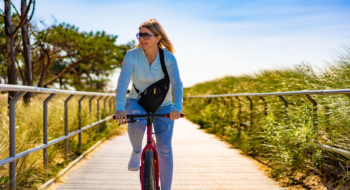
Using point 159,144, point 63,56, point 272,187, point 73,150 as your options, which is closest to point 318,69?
point 272,187

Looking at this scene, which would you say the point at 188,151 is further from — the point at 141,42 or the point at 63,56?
the point at 63,56

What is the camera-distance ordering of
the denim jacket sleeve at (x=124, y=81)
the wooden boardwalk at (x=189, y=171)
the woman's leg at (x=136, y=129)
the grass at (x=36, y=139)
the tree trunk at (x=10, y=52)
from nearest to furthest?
the denim jacket sleeve at (x=124, y=81)
the woman's leg at (x=136, y=129)
the grass at (x=36, y=139)
the wooden boardwalk at (x=189, y=171)
the tree trunk at (x=10, y=52)

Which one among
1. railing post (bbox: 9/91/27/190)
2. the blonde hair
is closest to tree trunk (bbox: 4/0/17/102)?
railing post (bbox: 9/91/27/190)

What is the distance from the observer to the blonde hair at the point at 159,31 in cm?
313

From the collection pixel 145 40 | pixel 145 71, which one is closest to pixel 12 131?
pixel 145 71

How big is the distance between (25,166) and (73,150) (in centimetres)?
249

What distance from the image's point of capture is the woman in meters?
3.01

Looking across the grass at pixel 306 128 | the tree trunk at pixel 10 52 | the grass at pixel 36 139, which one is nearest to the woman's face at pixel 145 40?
the grass at pixel 36 139

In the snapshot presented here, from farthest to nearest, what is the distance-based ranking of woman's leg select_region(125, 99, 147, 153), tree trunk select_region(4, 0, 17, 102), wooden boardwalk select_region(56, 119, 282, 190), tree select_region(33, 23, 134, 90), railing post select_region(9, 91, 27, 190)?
1. tree select_region(33, 23, 134, 90)
2. tree trunk select_region(4, 0, 17, 102)
3. wooden boardwalk select_region(56, 119, 282, 190)
4. railing post select_region(9, 91, 27, 190)
5. woman's leg select_region(125, 99, 147, 153)

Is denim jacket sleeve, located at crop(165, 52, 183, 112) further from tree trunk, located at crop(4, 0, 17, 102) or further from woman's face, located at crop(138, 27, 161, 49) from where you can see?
tree trunk, located at crop(4, 0, 17, 102)

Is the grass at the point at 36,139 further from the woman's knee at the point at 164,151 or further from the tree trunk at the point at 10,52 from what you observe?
the tree trunk at the point at 10,52

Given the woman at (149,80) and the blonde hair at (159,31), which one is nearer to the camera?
the woman at (149,80)

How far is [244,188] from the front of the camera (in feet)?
14.4

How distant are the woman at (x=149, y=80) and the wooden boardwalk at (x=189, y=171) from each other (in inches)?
59.2
